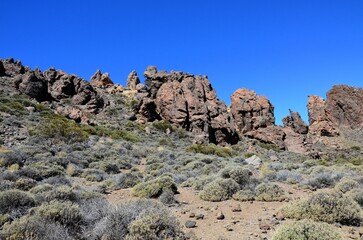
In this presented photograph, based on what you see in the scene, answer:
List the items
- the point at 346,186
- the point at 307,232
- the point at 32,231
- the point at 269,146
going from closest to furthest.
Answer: the point at 307,232 < the point at 32,231 < the point at 346,186 < the point at 269,146

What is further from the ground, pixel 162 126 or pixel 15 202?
pixel 162 126

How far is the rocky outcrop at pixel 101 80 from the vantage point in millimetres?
72419

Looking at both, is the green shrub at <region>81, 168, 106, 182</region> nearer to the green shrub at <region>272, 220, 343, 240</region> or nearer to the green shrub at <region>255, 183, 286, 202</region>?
the green shrub at <region>255, 183, 286, 202</region>

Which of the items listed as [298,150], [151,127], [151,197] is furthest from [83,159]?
[298,150]

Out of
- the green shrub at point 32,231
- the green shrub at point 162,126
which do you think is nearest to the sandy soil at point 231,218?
the green shrub at point 32,231

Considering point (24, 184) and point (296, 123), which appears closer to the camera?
point (24, 184)

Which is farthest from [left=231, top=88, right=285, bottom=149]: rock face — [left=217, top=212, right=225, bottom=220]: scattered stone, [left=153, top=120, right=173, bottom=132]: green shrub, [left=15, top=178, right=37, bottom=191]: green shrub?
[left=15, top=178, right=37, bottom=191]: green shrub

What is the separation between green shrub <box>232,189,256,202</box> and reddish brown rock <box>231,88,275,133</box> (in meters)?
38.2

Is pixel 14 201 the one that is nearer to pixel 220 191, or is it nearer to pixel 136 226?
pixel 136 226

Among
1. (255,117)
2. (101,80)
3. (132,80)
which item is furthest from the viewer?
(132,80)

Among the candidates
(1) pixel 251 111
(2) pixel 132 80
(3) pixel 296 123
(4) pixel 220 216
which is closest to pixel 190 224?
(4) pixel 220 216

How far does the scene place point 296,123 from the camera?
2169 inches

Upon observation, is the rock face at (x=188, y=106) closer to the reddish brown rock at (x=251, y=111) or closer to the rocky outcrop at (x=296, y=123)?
the reddish brown rock at (x=251, y=111)

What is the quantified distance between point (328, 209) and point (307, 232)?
9.66 feet
